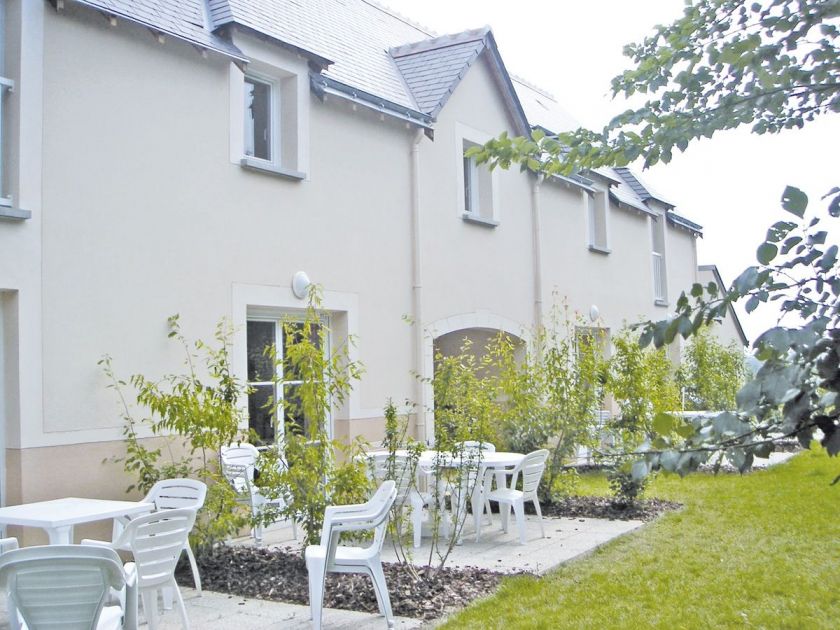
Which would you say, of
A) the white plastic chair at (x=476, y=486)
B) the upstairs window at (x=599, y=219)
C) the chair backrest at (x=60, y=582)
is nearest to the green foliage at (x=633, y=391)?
the white plastic chair at (x=476, y=486)

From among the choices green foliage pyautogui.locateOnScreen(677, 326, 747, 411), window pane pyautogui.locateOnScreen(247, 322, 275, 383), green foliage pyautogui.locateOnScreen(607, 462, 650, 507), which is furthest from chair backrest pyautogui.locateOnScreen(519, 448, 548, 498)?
green foliage pyautogui.locateOnScreen(677, 326, 747, 411)

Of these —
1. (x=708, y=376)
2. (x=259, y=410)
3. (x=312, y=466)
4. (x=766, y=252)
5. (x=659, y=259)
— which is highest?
(x=659, y=259)

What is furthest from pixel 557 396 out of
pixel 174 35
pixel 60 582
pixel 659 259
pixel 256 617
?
pixel 659 259

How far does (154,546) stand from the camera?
544 centimetres

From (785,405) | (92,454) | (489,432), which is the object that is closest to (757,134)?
(785,405)

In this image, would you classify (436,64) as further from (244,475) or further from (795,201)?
(795,201)

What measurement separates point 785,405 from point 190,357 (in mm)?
7249

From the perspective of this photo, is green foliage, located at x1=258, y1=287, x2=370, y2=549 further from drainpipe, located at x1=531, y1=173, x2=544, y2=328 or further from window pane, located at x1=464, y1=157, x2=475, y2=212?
drainpipe, located at x1=531, y1=173, x2=544, y2=328

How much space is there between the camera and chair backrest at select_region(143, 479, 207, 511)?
6.80 m

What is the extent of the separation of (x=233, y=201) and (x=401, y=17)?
7.53 m

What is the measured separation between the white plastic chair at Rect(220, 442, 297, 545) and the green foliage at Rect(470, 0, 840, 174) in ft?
17.3

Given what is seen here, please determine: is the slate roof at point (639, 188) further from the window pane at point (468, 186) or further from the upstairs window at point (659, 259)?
the window pane at point (468, 186)

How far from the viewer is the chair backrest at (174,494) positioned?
6801mm

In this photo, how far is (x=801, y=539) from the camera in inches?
332
